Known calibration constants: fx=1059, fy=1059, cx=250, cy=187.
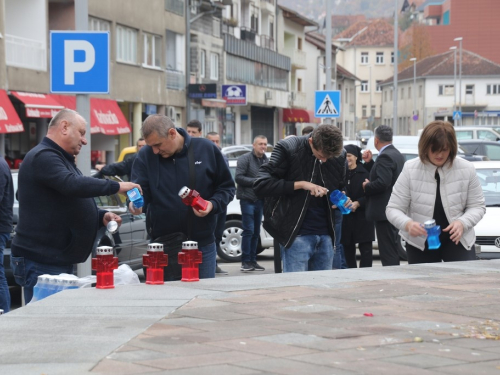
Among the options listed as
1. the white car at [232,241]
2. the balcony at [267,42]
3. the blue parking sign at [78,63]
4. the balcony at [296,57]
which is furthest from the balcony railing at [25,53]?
the balcony at [296,57]

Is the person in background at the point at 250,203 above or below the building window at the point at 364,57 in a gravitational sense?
below

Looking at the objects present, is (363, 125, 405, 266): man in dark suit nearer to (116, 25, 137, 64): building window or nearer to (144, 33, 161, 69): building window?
(116, 25, 137, 64): building window

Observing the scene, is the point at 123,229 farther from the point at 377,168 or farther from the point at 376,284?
the point at 376,284

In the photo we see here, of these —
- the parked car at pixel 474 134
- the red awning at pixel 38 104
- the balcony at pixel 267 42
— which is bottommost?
the parked car at pixel 474 134

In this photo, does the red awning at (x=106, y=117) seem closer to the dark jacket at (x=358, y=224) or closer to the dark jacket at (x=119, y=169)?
the dark jacket at (x=119, y=169)

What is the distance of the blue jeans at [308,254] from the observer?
350 inches

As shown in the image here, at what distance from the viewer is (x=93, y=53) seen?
10305mm

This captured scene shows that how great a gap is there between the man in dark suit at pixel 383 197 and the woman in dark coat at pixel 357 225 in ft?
1.37

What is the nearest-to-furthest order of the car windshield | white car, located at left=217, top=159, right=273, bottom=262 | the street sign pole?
the street sign pole < the car windshield < white car, located at left=217, top=159, right=273, bottom=262

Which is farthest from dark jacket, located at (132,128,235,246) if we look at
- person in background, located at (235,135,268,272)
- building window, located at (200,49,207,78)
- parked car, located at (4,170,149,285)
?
building window, located at (200,49,207,78)

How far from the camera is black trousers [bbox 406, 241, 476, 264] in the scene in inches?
333

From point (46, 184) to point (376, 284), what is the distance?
8.07 feet

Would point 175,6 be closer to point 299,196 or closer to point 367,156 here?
point 367,156

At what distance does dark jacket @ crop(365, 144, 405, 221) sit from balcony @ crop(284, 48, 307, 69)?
6599cm
